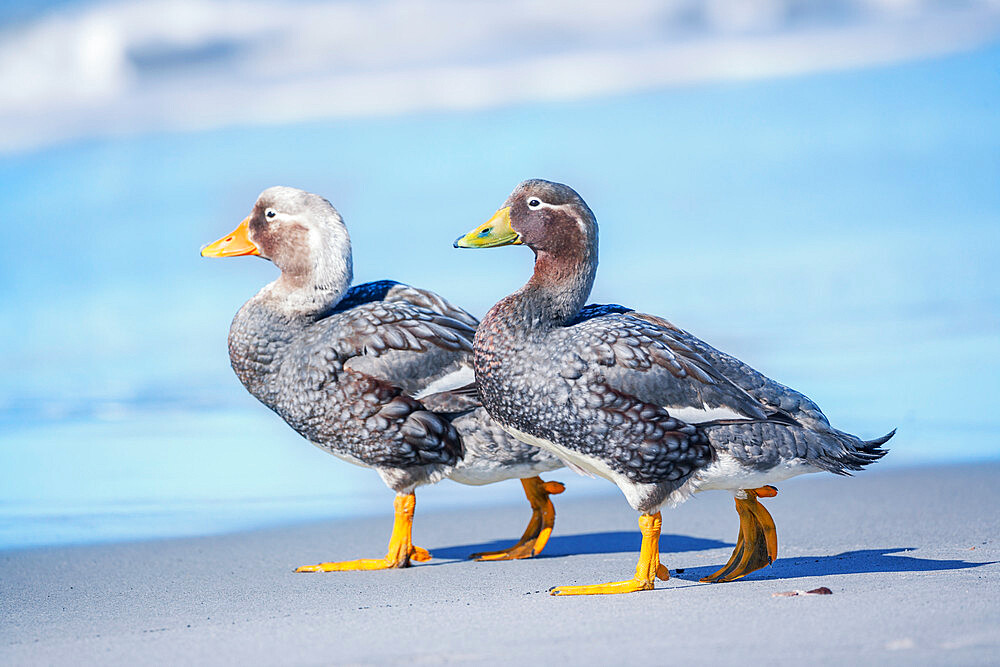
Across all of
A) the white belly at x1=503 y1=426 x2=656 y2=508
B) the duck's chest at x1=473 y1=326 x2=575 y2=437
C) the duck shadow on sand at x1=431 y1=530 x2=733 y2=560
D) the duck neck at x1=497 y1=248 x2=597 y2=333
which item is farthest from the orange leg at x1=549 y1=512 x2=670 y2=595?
the duck shadow on sand at x1=431 y1=530 x2=733 y2=560

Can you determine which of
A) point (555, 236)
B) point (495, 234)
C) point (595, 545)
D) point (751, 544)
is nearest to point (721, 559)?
point (751, 544)

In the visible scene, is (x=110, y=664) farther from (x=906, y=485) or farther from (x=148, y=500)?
(x=906, y=485)

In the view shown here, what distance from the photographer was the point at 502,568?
6.27m

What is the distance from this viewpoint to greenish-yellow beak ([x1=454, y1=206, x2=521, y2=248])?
5715 mm

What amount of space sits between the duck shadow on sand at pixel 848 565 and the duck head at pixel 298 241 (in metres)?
2.54

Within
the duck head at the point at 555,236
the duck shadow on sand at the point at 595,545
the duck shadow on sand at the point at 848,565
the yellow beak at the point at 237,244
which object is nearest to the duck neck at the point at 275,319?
the yellow beak at the point at 237,244

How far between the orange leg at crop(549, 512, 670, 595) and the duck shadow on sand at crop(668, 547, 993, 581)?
19.2 inches

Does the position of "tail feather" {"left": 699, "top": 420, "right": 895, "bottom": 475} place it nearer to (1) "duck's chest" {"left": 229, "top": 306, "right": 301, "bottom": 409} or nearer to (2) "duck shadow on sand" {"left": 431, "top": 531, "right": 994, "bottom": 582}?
(2) "duck shadow on sand" {"left": 431, "top": 531, "right": 994, "bottom": 582}

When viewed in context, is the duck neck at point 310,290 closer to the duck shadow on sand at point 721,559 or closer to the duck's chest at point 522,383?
the duck shadow on sand at point 721,559

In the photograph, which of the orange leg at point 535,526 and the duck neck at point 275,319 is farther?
the duck neck at point 275,319

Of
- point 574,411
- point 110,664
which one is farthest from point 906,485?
point 110,664

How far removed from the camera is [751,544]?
18.7ft

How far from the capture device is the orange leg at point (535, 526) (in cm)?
662

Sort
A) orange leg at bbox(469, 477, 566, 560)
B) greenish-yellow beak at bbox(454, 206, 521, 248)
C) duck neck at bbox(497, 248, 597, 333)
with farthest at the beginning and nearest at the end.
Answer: orange leg at bbox(469, 477, 566, 560) < greenish-yellow beak at bbox(454, 206, 521, 248) < duck neck at bbox(497, 248, 597, 333)
